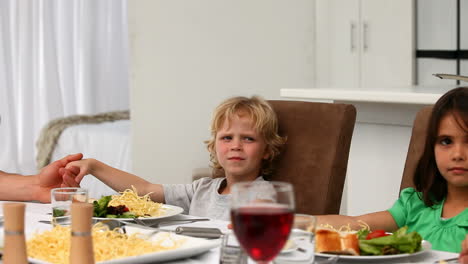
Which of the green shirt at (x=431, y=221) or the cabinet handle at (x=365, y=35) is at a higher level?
the cabinet handle at (x=365, y=35)

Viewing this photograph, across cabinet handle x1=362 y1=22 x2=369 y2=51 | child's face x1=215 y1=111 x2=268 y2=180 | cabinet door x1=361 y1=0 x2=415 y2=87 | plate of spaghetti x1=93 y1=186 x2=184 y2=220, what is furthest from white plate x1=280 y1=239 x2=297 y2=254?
cabinet handle x1=362 y1=22 x2=369 y2=51

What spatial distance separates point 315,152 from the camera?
2379 mm

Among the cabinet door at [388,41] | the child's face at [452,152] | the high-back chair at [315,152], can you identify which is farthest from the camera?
the cabinet door at [388,41]

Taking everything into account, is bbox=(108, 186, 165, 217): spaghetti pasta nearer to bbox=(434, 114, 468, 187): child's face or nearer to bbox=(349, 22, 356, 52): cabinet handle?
bbox=(434, 114, 468, 187): child's face

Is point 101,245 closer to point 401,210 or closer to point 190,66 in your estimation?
point 401,210

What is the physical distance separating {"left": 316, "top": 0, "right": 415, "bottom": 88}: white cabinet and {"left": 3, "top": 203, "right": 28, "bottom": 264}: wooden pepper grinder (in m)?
3.84

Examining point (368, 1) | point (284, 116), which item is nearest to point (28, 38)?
point (368, 1)

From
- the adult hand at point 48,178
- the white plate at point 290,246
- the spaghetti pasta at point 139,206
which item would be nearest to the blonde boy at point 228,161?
the adult hand at point 48,178

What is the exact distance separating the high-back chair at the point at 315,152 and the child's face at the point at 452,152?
0.36 meters

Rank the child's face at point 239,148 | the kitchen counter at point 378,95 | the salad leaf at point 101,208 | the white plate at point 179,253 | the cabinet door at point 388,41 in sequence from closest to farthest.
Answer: the white plate at point 179,253 < the salad leaf at point 101,208 < the child's face at point 239,148 < the kitchen counter at point 378,95 < the cabinet door at point 388,41

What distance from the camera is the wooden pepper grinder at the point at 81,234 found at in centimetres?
125

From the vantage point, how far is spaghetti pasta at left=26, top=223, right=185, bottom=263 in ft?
4.60

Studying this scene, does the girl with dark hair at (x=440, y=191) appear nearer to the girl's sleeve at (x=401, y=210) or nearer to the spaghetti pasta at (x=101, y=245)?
the girl's sleeve at (x=401, y=210)

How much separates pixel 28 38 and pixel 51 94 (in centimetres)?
39
